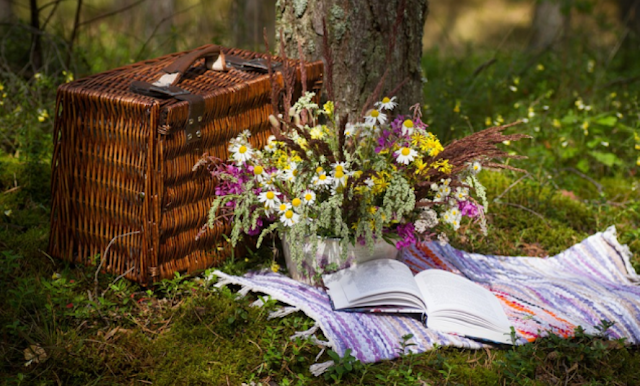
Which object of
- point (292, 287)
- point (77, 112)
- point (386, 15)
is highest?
point (386, 15)

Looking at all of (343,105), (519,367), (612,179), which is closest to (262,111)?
(343,105)

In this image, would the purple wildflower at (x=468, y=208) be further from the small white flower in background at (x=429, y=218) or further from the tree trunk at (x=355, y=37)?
the tree trunk at (x=355, y=37)

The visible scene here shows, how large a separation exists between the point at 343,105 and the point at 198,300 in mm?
1213

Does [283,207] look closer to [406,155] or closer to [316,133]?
[316,133]

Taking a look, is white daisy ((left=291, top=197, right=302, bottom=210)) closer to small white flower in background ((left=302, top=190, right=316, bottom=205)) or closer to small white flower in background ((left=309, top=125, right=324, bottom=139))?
small white flower in background ((left=302, top=190, right=316, bottom=205))

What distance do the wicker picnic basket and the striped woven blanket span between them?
0.98 ft

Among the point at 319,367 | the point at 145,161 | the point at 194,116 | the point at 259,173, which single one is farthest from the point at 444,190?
the point at 145,161

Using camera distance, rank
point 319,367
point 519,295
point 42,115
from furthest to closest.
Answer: point 42,115 → point 519,295 → point 319,367

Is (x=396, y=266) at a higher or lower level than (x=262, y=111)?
lower

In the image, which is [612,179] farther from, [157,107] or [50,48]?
[50,48]

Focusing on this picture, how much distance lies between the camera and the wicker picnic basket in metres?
2.48

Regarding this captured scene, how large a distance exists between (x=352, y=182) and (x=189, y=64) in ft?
2.83

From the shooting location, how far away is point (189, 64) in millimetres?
2715

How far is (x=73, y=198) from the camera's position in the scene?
105 inches
